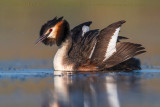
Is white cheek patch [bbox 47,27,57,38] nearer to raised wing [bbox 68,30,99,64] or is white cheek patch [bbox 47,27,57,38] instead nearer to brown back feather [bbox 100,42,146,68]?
raised wing [bbox 68,30,99,64]

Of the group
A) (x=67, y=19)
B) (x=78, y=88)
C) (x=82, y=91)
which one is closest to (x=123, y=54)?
(x=78, y=88)

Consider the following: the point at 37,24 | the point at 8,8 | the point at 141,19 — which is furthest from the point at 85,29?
the point at 8,8

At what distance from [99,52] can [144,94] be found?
4.11 m

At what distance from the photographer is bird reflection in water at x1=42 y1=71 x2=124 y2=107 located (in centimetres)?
909

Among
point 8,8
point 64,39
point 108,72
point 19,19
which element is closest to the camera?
point 108,72

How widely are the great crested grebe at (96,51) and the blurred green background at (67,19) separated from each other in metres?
2.28

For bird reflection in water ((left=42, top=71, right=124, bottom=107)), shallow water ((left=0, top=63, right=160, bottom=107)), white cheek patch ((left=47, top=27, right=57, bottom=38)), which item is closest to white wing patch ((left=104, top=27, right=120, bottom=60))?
shallow water ((left=0, top=63, right=160, bottom=107))

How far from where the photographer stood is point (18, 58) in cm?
1590

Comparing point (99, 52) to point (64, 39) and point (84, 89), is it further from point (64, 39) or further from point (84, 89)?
point (84, 89)

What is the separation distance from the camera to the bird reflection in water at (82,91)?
358 inches

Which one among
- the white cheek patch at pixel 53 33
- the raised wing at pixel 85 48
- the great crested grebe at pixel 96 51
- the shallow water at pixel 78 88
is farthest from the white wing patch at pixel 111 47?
the white cheek patch at pixel 53 33

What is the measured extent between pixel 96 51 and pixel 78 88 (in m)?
3.31

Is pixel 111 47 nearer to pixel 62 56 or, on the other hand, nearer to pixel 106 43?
pixel 106 43

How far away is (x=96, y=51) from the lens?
1380 centimetres
